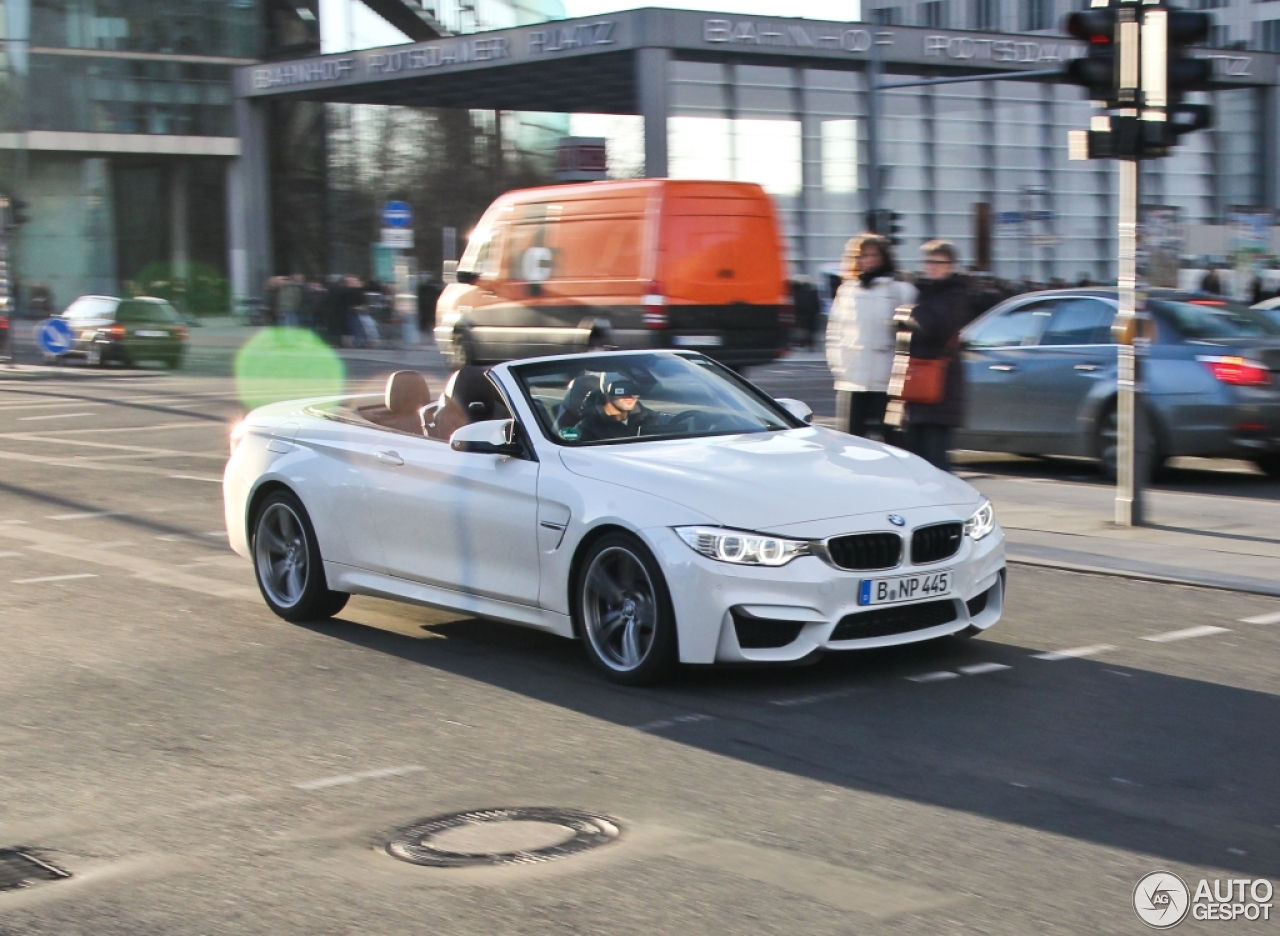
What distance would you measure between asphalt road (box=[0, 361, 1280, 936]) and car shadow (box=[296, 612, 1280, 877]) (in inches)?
0.7

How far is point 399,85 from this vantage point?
47.7m

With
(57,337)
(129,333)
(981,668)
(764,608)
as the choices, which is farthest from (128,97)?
(764,608)

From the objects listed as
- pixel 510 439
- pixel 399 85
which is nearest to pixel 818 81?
pixel 399 85

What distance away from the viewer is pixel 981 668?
728 centimetres

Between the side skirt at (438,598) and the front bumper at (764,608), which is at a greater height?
the front bumper at (764,608)

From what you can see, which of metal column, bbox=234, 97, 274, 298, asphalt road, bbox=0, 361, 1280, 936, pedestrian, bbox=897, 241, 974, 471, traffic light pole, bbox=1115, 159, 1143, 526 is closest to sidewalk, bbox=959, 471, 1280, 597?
traffic light pole, bbox=1115, 159, 1143, 526

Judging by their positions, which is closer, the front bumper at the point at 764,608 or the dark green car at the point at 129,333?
the front bumper at the point at 764,608

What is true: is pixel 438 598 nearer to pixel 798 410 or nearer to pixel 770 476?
pixel 770 476

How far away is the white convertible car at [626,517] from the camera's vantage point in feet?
22.2

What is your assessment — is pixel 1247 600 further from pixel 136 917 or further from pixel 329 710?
pixel 136 917

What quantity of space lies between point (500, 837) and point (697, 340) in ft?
56.4

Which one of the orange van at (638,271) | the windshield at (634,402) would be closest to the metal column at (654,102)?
the orange van at (638,271)

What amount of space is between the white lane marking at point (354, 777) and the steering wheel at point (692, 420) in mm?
2399

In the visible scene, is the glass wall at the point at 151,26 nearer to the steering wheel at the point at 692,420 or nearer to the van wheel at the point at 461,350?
the van wheel at the point at 461,350
